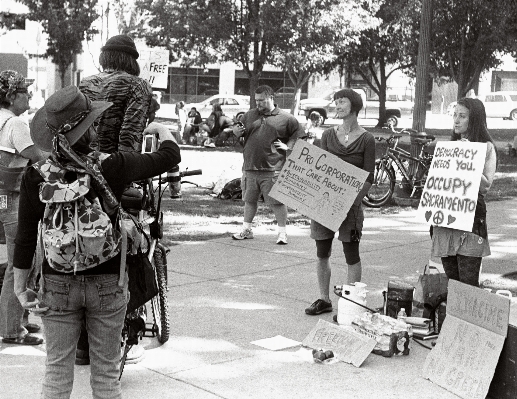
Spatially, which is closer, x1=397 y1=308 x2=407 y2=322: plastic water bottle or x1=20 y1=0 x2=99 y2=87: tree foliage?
x1=397 y1=308 x2=407 y2=322: plastic water bottle

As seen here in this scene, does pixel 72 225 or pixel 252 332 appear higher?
pixel 72 225

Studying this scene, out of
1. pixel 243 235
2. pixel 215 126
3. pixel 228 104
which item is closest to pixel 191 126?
pixel 215 126

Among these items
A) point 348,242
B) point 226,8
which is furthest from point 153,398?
point 226,8

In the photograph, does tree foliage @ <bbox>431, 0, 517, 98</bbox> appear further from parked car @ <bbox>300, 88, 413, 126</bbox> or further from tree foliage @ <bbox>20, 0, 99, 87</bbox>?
parked car @ <bbox>300, 88, 413, 126</bbox>

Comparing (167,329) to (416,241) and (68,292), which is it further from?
(416,241)

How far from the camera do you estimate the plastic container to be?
20.8ft

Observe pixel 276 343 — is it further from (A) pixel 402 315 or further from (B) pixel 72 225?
(B) pixel 72 225

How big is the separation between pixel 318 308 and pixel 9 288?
2.37m

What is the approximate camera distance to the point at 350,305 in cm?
636

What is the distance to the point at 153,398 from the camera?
4.96 metres

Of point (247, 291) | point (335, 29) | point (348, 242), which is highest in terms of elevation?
point (335, 29)

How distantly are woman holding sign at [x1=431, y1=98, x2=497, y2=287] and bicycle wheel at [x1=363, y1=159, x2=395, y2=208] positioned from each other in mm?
7521

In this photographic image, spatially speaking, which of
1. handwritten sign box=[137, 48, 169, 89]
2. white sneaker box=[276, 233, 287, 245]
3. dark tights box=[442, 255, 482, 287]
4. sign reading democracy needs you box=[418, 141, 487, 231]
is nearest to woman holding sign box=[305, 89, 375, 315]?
sign reading democracy needs you box=[418, 141, 487, 231]

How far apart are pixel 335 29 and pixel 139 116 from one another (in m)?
21.0
